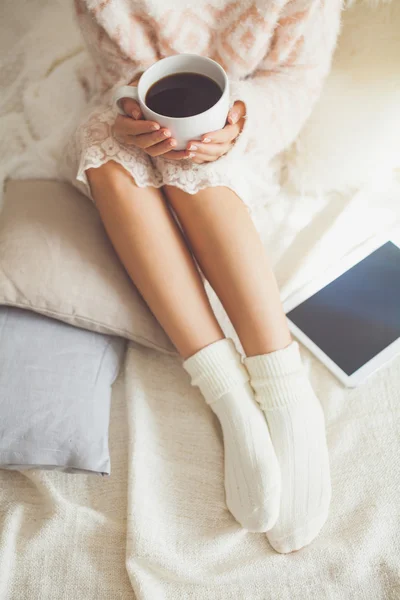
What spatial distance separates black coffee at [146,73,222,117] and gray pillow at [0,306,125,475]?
0.35 m

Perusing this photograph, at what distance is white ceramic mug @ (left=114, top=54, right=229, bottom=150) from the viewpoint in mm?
567

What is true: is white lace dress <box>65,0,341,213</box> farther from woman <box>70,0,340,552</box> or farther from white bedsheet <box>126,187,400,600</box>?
white bedsheet <box>126,187,400,600</box>

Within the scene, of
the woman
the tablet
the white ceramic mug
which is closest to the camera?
Answer: the white ceramic mug

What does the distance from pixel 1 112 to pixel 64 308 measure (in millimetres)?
521

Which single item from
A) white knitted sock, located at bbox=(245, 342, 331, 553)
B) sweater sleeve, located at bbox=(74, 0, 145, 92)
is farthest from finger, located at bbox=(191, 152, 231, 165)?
white knitted sock, located at bbox=(245, 342, 331, 553)

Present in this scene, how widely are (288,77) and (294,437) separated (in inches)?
22.3

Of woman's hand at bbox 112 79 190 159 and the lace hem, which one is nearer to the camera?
woman's hand at bbox 112 79 190 159

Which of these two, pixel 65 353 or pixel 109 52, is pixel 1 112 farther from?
pixel 65 353

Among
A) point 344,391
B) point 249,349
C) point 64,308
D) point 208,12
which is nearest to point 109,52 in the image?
point 208,12

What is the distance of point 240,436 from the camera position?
27.1 inches

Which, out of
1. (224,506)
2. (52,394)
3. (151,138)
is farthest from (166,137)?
(224,506)

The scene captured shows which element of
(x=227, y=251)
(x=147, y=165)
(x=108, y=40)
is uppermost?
(x=108, y=40)

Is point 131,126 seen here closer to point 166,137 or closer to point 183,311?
point 166,137

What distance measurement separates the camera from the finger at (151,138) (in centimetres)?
59
